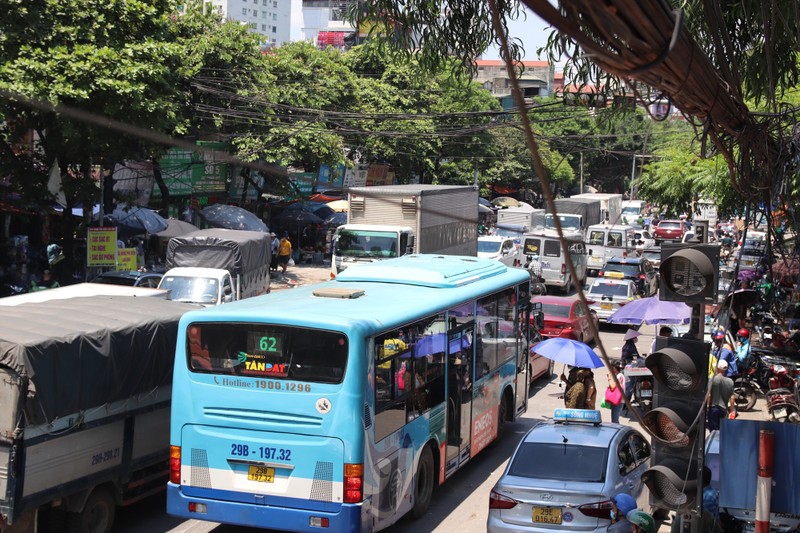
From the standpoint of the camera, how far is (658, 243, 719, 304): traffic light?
6215mm

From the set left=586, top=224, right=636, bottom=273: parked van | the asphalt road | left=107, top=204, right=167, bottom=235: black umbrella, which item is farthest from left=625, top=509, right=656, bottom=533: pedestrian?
left=586, top=224, right=636, bottom=273: parked van

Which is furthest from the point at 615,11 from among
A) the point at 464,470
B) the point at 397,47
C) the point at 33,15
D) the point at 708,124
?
the point at 33,15

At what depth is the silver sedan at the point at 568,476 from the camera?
9078 millimetres

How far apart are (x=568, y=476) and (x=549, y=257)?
26.2 meters

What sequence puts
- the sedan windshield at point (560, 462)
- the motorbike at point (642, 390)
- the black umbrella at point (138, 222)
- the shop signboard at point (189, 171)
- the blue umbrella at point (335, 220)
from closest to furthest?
the sedan windshield at point (560, 462)
the motorbike at point (642, 390)
the black umbrella at point (138, 222)
the shop signboard at point (189, 171)
the blue umbrella at point (335, 220)

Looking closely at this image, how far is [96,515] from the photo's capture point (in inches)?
389

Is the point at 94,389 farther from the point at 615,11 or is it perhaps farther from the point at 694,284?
the point at 615,11

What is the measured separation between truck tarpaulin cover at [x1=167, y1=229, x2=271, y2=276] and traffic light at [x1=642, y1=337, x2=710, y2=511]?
58.8 ft

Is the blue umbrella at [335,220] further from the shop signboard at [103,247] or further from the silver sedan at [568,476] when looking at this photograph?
the silver sedan at [568,476]

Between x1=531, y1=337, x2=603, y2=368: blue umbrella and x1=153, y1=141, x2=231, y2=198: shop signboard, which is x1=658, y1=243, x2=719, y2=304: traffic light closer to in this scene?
x1=531, y1=337, x2=603, y2=368: blue umbrella

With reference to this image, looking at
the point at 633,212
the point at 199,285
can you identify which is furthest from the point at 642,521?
the point at 633,212

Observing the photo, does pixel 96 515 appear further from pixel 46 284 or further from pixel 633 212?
pixel 633 212

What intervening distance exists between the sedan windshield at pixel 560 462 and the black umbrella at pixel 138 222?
2211 centimetres

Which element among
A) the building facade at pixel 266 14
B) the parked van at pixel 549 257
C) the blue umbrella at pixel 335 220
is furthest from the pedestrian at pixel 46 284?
the building facade at pixel 266 14
